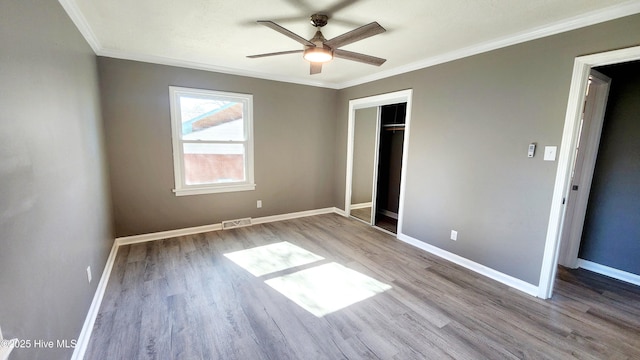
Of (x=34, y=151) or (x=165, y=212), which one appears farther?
(x=165, y=212)

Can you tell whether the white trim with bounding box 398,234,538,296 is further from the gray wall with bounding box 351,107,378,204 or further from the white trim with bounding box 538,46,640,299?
the gray wall with bounding box 351,107,378,204

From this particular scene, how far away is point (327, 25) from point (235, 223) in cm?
311

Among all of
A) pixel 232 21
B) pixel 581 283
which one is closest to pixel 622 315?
pixel 581 283

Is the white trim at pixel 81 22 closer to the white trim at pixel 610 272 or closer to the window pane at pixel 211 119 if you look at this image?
the window pane at pixel 211 119

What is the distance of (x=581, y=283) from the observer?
2.69 m

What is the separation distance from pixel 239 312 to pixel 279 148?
2.79 m

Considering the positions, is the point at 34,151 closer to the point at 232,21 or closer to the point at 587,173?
the point at 232,21

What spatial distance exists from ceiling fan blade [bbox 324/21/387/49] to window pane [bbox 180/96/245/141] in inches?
89.7

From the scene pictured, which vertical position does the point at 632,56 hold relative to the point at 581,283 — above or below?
above

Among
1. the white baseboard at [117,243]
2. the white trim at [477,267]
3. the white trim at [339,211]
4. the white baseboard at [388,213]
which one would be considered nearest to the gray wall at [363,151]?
the white trim at [339,211]

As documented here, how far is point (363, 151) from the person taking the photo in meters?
5.24

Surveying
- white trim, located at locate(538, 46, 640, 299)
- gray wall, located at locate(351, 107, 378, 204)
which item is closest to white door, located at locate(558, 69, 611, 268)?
white trim, located at locate(538, 46, 640, 299)

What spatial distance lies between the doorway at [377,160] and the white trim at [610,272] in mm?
2107

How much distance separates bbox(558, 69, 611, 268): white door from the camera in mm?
2699
